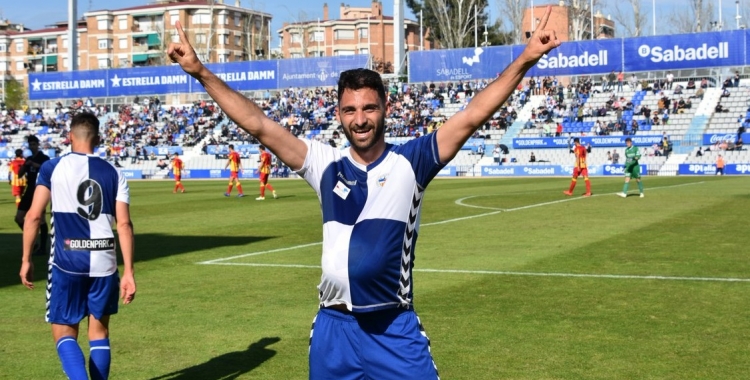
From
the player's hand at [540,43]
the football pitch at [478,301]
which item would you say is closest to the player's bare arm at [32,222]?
the football pitch at [478,301]

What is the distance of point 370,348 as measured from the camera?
429 centimetres

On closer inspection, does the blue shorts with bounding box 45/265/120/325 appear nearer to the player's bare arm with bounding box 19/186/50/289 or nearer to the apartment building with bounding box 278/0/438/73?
the player's bare arm with bounding box 19/186/50/289

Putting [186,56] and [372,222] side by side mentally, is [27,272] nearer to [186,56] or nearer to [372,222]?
[186,56]

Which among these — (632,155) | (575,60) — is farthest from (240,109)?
(575,60)

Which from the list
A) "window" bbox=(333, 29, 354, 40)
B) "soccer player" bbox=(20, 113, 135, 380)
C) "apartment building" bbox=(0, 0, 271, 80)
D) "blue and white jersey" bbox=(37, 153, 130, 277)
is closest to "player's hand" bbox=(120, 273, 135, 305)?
"soccer player" bbox=(20, 113, 135, 380)

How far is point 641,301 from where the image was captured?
1117 cm

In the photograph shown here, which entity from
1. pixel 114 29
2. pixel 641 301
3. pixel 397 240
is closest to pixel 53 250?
pixel 397 240

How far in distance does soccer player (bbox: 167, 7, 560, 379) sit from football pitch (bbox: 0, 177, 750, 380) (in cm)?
366

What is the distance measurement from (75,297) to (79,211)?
637 mm

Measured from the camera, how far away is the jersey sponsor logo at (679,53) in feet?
188

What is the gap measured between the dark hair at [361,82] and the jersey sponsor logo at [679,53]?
187 ft

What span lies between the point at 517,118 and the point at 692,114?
37.4ft

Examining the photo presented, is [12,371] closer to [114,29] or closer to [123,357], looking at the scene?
[123,357]

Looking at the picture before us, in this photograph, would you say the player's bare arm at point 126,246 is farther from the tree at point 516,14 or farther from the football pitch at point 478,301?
the tree at point 516,14
